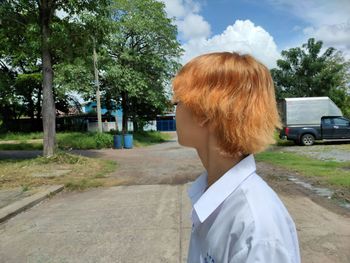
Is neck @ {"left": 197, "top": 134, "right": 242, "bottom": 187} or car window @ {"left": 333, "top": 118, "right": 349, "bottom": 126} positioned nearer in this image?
neck @ {"left": 197, "top": 134, "right": 242, "bottom": 187}

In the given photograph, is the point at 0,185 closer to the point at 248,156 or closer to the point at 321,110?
the point at 248,156

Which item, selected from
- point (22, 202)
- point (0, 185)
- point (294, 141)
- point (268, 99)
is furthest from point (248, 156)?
point (294, 141)

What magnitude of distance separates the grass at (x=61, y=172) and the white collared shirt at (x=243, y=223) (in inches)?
358

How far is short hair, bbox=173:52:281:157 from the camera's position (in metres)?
1.42

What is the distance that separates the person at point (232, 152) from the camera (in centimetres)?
127

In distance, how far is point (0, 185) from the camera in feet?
35.0

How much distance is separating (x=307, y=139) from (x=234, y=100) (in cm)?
2438

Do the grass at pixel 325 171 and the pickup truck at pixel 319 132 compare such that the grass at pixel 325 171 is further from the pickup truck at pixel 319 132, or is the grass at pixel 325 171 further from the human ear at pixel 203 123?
the pickup truck at pixel 319 132

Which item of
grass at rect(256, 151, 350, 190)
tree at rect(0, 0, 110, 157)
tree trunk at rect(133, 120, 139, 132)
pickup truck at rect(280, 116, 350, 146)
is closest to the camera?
grass at rect(256, 151, 350, 190)

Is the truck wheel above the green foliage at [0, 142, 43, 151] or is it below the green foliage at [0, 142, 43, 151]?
above

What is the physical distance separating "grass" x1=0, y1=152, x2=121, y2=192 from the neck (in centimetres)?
895

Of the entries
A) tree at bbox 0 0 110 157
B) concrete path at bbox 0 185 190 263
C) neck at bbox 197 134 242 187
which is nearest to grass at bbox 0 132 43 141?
tree at bbox 0 0 110 157

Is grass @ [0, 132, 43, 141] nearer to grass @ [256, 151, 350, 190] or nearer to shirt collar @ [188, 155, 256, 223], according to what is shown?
grass @ [256, 151, 350, 190]

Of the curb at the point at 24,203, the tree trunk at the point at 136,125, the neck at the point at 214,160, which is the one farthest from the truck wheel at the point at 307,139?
the neck at the point at 214,160
